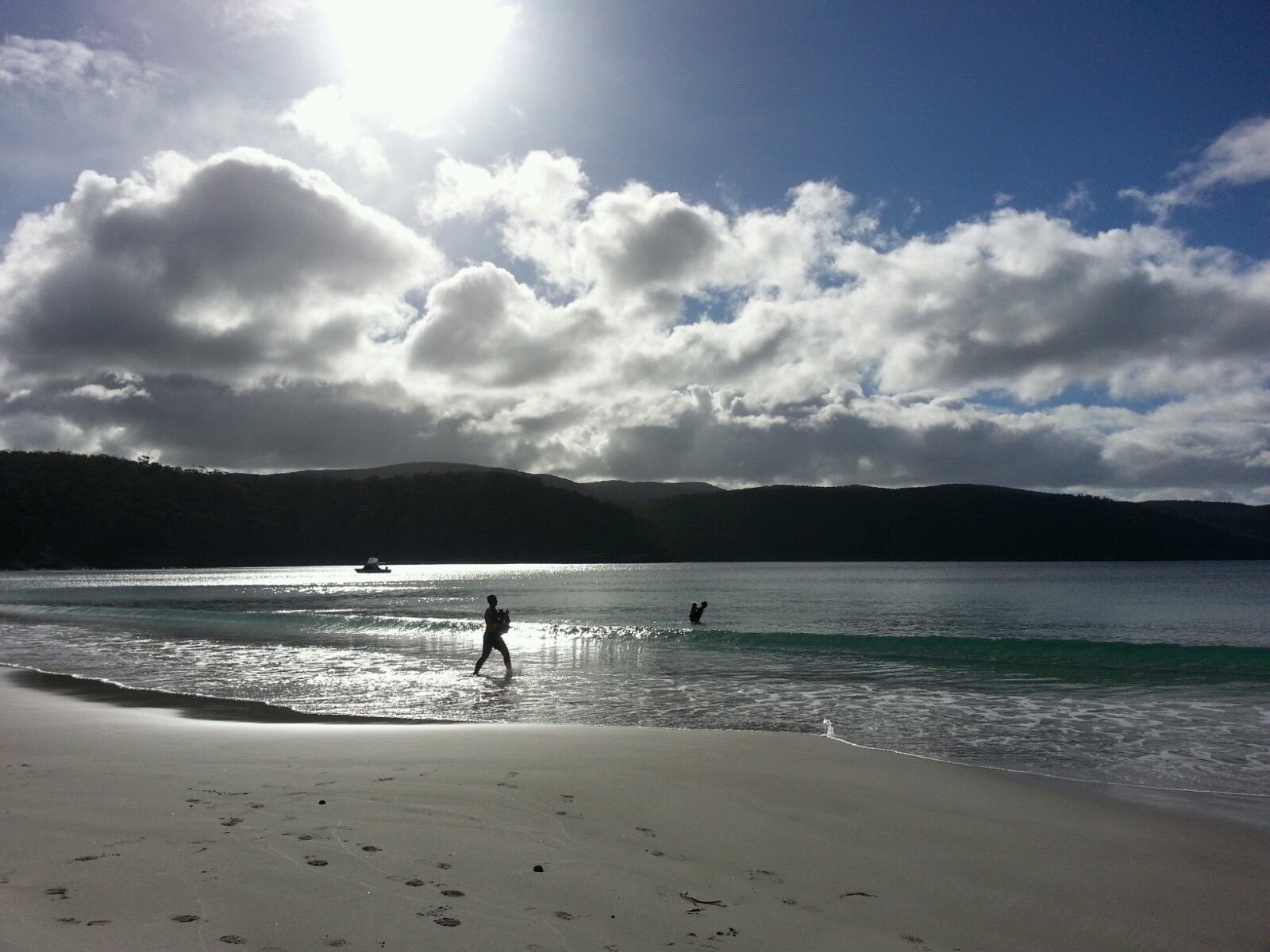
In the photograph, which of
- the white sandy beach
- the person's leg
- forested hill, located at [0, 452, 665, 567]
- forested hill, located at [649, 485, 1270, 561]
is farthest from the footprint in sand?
forested hill, located at [649, 485, 1270, 561]

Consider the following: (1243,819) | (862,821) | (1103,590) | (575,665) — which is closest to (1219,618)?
(1103,590)

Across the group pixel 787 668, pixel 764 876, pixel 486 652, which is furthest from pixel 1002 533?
pixel 764 876

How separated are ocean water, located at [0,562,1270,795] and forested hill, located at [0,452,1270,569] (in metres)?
124

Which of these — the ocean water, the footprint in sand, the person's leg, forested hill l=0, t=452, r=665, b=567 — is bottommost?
the ocean water

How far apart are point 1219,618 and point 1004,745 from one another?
40.2m

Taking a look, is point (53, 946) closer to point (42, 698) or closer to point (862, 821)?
point (862, 821)

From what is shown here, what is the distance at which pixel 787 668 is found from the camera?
71.0 feet

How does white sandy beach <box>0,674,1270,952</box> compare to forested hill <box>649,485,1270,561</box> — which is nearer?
white sandy beach <box>0,674,1270,952</box>

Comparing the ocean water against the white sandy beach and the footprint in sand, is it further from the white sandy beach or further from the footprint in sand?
the footprint in sand

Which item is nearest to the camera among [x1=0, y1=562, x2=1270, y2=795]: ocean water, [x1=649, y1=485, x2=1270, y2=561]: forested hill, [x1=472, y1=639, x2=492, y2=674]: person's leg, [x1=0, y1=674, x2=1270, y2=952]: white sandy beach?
[x1=0, y1=674, x2=1270, y2=952]: white sandy beach

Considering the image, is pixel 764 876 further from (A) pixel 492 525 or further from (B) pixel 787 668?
(A) pixel 492 525

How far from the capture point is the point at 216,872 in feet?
16.4

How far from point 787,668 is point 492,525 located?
171437mm

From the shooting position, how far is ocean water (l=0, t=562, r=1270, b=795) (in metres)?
12.3
